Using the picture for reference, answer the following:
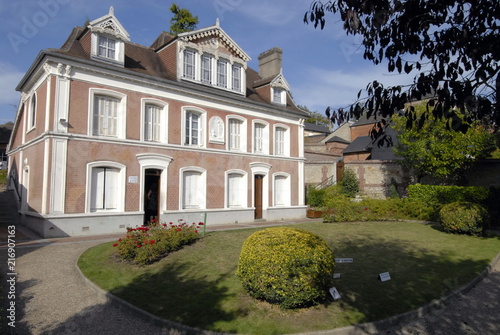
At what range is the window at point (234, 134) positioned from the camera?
1876 centimetres

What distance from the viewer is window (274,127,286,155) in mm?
21119

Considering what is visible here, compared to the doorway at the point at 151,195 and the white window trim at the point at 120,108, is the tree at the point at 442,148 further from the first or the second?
the white window trim at the point at 120,108

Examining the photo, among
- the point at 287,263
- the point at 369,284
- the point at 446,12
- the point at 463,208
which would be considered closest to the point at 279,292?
the point at 287,263

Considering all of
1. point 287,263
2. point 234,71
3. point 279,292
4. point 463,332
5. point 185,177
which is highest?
point 234,71

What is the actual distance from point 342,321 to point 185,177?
41.4ft

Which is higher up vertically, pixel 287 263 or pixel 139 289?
pixel 287 263

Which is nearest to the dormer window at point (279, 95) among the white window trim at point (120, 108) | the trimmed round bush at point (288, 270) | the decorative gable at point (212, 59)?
the decorative gable at point (212, 59)

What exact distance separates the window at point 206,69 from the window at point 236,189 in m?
5.27

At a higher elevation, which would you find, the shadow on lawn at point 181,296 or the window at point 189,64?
the window at point 189,64

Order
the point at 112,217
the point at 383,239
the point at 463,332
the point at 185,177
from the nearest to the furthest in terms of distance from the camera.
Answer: the point at 463,332 → the point at 383,239 → the point at 112,217 → the point at 185,177

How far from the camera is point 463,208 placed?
41.0 feet

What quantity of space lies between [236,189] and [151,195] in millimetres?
5011

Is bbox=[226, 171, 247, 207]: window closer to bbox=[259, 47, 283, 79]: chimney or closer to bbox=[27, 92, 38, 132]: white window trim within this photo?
bbox=[259, 47, 283, 79]: chimney

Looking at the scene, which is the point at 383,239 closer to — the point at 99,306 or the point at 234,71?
the point at 99,306
